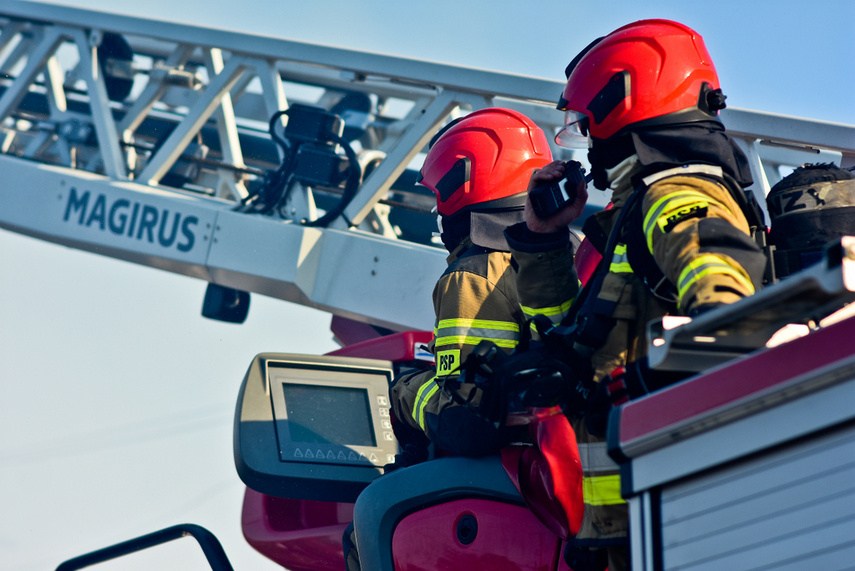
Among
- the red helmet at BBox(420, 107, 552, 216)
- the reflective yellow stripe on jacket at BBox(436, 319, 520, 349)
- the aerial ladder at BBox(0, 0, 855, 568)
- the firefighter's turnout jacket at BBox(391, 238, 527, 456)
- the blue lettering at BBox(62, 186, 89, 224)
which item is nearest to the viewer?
the firefighter's turnout jacket at BBox(391, 238, 527, 456)

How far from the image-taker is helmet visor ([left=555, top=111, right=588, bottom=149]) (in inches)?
91.2

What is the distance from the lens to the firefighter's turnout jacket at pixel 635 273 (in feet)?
5.55

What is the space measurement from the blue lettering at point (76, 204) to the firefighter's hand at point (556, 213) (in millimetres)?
4094

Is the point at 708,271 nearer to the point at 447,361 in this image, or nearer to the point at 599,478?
the point at 599,478

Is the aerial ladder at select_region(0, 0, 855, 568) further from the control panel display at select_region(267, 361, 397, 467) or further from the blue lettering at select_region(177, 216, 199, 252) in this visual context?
the control panel display at select_region(267, 361, 397, 467)

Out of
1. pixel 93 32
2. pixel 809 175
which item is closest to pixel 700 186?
pixel 809 175

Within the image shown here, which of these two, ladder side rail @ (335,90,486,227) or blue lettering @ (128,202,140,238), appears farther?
blue lettering @ (128,202,140,238)

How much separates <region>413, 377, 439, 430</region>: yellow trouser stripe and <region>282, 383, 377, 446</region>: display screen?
0.53 metres

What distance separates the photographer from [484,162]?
10.4ft

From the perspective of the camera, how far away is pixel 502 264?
2895 mm

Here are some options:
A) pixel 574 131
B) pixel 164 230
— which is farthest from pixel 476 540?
pixel 164 230

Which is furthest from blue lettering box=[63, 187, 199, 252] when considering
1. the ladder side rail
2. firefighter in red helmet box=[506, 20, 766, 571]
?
firefighter in red helmet box=[506, 20, 766, 571]

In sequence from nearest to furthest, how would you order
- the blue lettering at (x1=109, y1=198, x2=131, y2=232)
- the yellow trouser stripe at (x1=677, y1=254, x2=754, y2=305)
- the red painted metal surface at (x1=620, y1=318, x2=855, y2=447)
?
the red painted metal surface at (x1=620, y1=318, x2=855, y2=447) → the yellow trouser stripe at (x1=677, y1=254, x2=754, y2=305) → the blue lettering at (x1=109, y1=198, x2=131, y2=232)

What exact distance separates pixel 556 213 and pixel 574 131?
0.37 meters
